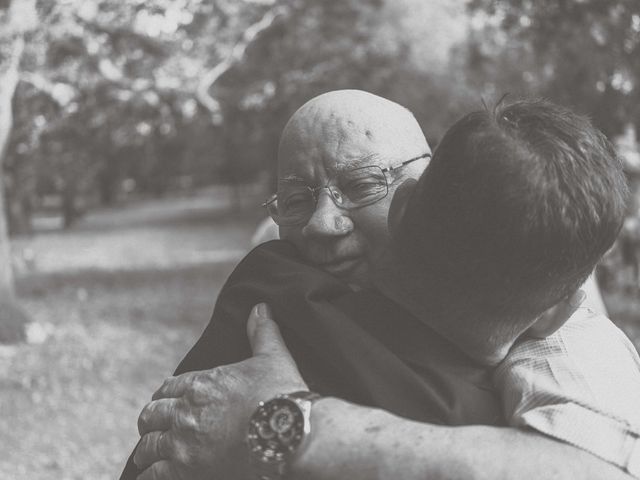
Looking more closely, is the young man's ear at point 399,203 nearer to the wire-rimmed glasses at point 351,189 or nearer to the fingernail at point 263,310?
the wire-rimmed glasses at point 351,189

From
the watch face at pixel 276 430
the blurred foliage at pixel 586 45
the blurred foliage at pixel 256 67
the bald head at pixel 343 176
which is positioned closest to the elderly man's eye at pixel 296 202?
the bald head at pixel 343 176

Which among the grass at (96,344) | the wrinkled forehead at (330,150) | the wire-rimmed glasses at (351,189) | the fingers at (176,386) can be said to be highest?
the wrinkled forehead at (330,150)

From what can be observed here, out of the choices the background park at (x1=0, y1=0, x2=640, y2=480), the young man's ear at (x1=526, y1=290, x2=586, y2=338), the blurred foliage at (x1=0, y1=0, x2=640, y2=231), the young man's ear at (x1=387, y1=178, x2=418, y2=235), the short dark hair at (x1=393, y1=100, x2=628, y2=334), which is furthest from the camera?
the blurred foliage at (x1=0, y1=0, x2=640, y2=231)

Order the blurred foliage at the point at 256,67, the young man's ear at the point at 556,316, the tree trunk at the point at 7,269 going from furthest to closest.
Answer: the tree trunk at the point at 7,269
the blurred foliage at the point at 256,67
the young man's ear at the point at 556,316

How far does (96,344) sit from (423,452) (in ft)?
37.5

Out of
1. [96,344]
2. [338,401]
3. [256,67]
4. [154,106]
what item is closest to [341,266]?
[338,401]

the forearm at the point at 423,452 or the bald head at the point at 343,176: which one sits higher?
the bald head at the point at 343,176

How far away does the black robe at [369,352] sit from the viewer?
1.51 m

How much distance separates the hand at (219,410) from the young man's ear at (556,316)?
448 millimetres

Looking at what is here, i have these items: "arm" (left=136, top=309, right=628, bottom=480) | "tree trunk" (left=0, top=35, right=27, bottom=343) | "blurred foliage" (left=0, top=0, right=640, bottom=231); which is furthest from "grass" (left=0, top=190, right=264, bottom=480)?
"arm" (left=136, top=309, right=628, bottom=480)

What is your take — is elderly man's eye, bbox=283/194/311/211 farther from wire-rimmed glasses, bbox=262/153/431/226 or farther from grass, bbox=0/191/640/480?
grass, bbox=0/191/640/480

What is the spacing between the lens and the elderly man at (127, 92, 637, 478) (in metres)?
1.41

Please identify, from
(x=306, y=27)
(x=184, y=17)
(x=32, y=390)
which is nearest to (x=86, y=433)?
(x=32, y=390)

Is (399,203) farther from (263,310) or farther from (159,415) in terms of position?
(159,415)
